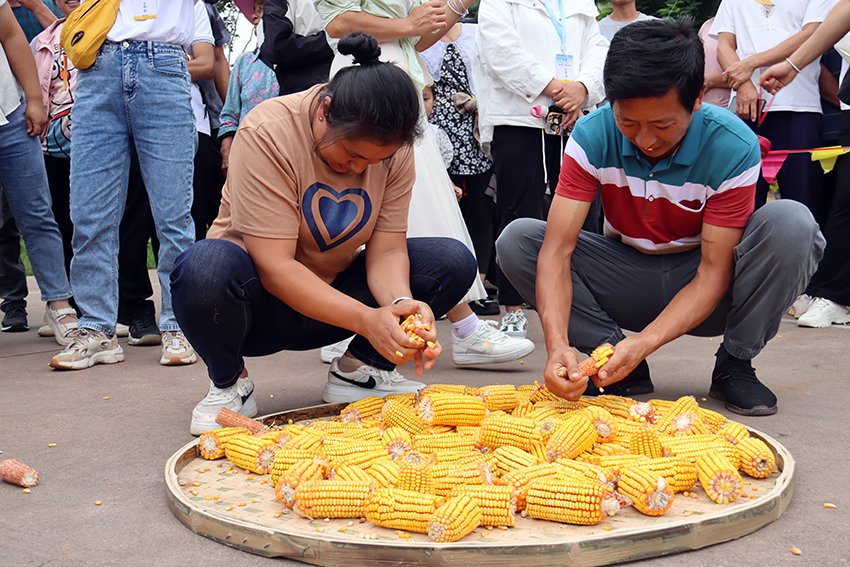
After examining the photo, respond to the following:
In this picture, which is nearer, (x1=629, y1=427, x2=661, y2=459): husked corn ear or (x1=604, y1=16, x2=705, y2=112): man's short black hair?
(x1=629, y1=427, x2=661, y2=459): husked corn ear

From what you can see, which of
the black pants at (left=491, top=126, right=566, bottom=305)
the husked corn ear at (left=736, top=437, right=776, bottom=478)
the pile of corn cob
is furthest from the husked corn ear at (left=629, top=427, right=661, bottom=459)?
the black pants at (left=491, top=126, right=566, bottom=305)

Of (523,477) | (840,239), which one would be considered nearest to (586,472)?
(523,477)

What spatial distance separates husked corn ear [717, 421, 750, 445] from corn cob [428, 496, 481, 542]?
0.95 metres

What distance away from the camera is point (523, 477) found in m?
2.12

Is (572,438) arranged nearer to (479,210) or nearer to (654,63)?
(654,63)

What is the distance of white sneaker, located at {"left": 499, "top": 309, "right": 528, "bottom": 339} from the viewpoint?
467 centimetres

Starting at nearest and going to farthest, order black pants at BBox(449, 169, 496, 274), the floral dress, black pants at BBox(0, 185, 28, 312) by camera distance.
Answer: black pants at BBox(0, 185, 28, 312), the floral dress, black pants at BBox(449, 169, 496, 274)

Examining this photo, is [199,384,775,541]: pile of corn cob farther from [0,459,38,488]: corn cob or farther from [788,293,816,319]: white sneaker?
[788,293,816,319]: white sneaker

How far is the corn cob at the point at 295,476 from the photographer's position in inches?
82.7

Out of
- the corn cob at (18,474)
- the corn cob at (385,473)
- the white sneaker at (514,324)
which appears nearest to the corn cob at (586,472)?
the corn cob at (385,473)

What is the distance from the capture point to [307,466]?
2184mm

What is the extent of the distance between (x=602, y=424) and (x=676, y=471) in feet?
1.25

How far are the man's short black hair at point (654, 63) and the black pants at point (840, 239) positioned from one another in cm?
285

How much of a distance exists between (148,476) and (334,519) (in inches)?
32.9
